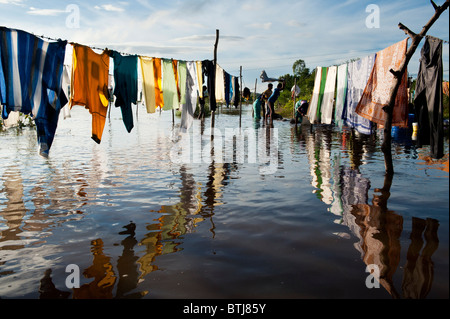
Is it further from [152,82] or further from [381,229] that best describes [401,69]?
[152,82]

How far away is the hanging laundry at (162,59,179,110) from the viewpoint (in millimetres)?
10172

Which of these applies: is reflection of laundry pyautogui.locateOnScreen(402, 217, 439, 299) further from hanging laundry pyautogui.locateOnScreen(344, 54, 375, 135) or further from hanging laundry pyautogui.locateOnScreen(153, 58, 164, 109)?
hanging laundry pyautogui.locateOnScreen(153, 58, 164, 109)

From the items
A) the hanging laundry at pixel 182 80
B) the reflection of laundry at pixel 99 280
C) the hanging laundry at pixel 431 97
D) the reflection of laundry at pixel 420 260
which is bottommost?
the reflection of laundry at pixel 99 280

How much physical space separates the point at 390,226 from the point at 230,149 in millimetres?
7679

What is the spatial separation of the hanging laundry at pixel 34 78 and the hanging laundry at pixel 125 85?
1.64m

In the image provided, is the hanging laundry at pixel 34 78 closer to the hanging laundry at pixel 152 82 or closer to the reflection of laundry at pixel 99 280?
the hanging laundry at pixel 152 82

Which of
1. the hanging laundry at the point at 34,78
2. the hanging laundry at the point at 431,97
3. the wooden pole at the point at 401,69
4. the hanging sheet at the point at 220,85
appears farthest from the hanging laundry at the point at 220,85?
the hanging laundry at the point at 431,97

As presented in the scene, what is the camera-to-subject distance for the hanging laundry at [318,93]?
465 inches

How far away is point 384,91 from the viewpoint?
7746 mm

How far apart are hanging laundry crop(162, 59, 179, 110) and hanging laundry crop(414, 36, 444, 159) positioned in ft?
21.4

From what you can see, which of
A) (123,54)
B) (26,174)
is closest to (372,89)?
(123,54)

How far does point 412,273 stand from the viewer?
315 cm

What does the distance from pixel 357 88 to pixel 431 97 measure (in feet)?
11.4
